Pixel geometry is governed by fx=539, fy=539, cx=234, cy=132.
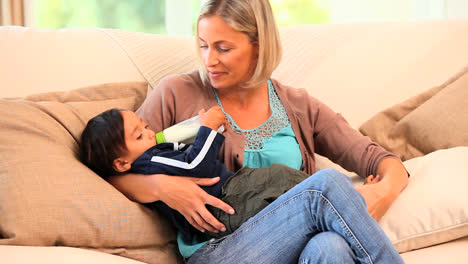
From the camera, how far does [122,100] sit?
1.79 metres

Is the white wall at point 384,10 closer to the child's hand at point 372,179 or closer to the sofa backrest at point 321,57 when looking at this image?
the sofa backrest at point 321,57

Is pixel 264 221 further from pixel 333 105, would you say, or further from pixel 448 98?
pixel 448 98

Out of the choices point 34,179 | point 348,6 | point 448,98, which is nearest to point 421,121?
point 448,98

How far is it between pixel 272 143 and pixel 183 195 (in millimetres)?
441

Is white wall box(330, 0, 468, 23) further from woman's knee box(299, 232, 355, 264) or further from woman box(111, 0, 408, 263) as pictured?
woman's knee box(299, 232, 355, 264)

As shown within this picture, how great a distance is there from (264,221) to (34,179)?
60 centimetres

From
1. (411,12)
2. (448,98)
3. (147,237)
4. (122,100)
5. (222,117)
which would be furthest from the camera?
(411,12)

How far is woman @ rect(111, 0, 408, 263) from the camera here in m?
1.34

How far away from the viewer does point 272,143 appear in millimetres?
1794

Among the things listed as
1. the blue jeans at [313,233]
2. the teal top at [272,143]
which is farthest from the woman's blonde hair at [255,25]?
the blue jeans at [313,233]

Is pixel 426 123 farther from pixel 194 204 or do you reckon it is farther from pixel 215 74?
pixel 194 204

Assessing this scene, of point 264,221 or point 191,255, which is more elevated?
point 264,221

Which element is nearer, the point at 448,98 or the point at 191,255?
the point at 191,255

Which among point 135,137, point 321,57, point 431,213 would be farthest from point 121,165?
point 321,57
